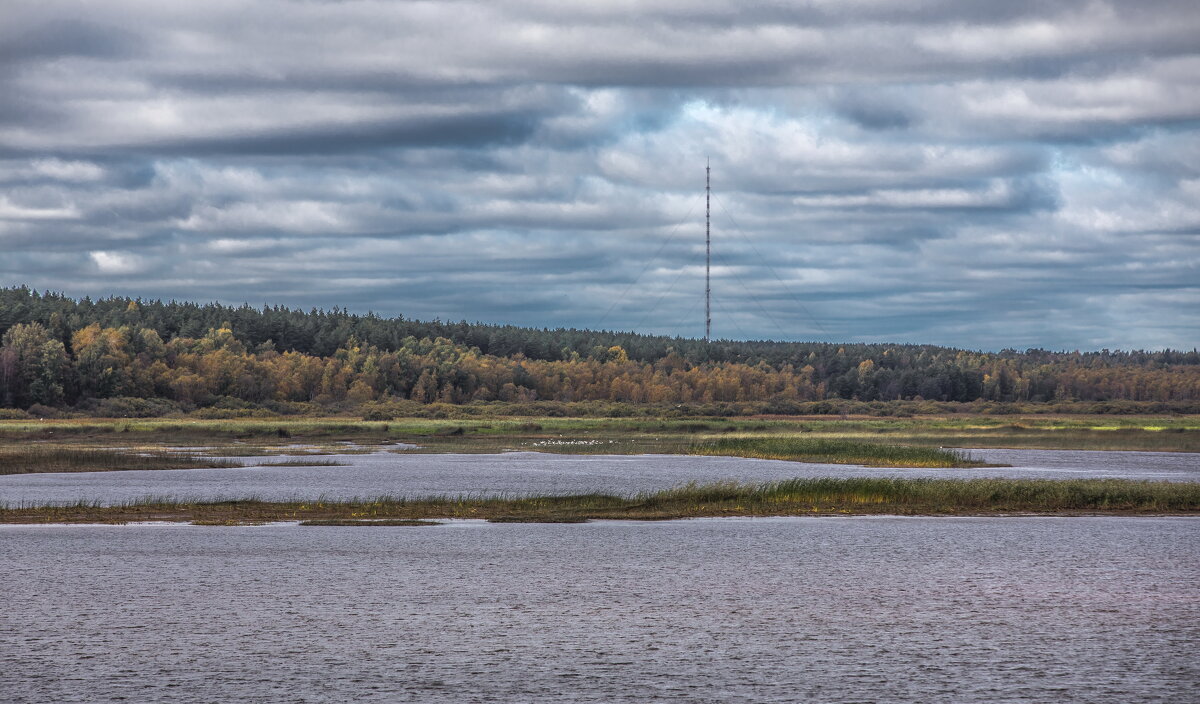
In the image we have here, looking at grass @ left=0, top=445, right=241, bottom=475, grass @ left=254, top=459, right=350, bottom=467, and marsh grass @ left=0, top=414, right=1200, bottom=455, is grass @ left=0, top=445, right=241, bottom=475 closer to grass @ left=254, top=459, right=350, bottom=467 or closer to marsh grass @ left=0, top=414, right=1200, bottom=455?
grass @ left=254, top=459, right=350, bottom=467

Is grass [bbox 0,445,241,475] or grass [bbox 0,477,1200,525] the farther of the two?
grass [bbox 0,445,241,475]

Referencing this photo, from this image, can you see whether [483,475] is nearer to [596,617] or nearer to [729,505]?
[729,505]

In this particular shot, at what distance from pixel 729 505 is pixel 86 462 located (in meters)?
46.2

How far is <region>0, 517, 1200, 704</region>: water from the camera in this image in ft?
61.1

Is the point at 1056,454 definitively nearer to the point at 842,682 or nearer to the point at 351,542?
the point at 351,542

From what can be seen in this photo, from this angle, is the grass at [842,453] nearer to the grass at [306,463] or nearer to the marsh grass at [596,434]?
the marsh grass at [596,434]

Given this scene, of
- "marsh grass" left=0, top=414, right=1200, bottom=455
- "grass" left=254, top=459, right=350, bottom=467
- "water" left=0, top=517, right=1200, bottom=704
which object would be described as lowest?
"marsh grass" left=0, top=414, right=1200, bottom=455

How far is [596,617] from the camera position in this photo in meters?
24.6

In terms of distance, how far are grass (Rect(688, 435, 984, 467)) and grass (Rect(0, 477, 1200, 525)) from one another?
24756mm

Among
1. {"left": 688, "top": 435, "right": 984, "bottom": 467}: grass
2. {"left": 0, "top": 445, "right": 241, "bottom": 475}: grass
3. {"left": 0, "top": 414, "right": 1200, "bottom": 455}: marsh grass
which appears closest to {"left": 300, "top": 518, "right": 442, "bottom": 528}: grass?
{"left": 0, "top": 445, "right": 241, "bottom": 475}: grass

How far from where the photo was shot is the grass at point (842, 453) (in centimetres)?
8069

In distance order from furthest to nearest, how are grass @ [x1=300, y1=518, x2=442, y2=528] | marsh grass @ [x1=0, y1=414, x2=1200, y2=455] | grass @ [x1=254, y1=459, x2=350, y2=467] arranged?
marsh grass @ [x1=0, y1=414, x2=1200, y2=455] < grass @ [x1=254, y1=459, x2=350, y2=467] < grass @ [x1=300, y1=518, x2=442, y2=528]

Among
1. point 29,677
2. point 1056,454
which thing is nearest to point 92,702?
point 29,677

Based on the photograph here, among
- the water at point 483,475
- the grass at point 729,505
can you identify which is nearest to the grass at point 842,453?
the water at point 483,475
